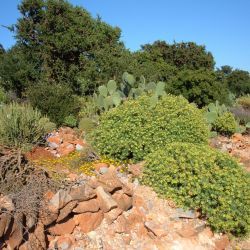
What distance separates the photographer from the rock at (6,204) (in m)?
4.07

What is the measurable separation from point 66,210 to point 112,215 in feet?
2.12

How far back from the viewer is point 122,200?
502 centimetres

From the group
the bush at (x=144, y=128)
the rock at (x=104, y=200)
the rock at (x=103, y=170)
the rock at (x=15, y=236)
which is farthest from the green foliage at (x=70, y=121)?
the rock at (x=15, y=236)

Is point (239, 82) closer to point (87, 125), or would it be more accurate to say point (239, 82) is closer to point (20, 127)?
point (87, 125)

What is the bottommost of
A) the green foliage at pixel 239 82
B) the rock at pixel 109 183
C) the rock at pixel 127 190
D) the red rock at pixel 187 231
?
the red rock at pixel 187 231

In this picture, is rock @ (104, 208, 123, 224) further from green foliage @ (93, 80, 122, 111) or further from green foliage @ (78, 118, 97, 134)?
green foliage @ (78, 118, 97, 134)

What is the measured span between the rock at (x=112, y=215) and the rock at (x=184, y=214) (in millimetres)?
758

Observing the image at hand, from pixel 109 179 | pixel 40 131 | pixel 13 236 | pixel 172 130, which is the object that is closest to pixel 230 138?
pixel 172 130

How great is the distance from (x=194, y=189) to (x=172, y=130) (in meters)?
1.78

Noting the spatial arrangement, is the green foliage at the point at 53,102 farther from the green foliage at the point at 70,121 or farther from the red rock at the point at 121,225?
the red rock at the point at 121,225

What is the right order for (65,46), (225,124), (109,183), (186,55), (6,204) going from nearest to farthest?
(6,204) → (109,183) → (225,124) → (65,46) → (186,55)

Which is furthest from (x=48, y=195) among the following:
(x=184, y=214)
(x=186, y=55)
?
(x=186, y=55)

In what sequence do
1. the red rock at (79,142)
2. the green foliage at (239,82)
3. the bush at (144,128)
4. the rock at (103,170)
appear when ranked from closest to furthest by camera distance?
the rock at (103,170)
the bush at (144,128)
the red rock at (79,142)
the green foliage at (239,82)

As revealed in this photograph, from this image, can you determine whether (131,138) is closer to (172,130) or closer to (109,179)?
(172,130)
